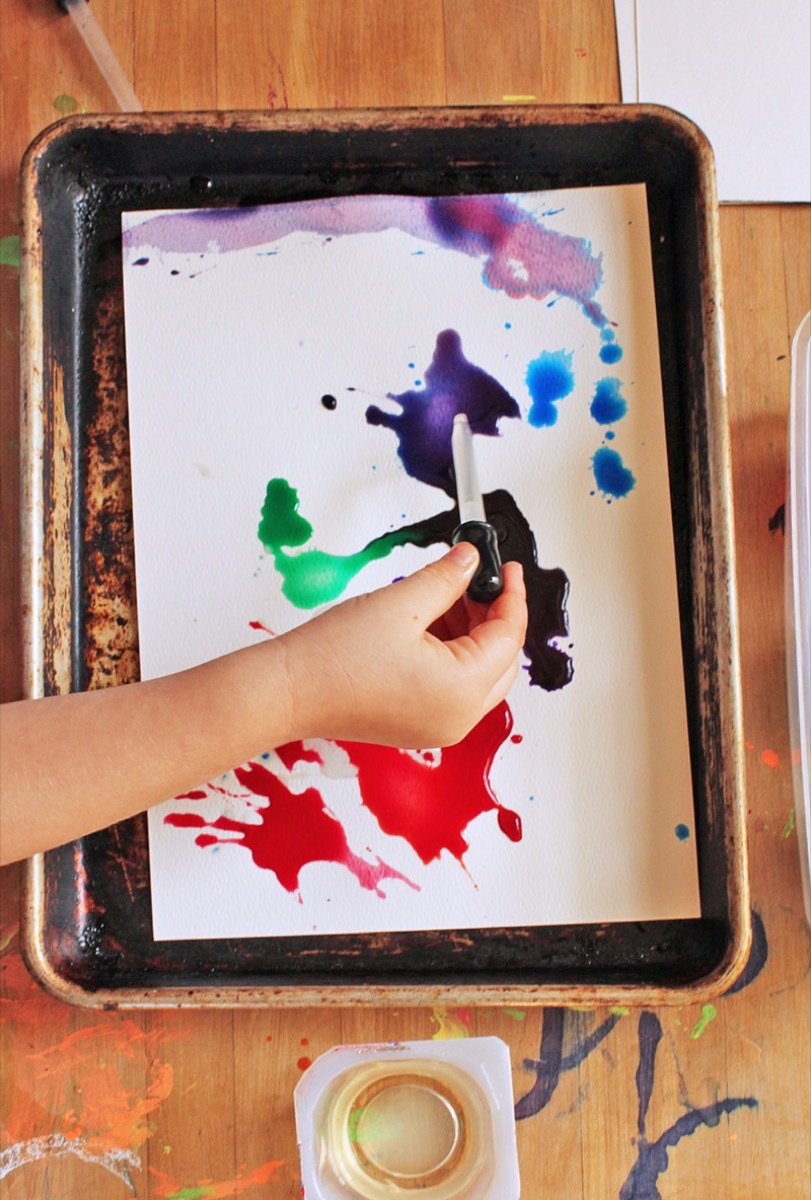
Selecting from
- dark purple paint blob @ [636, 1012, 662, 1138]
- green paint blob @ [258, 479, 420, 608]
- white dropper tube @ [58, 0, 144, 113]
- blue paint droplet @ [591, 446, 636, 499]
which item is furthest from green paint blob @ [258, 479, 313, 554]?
dark purple paint blob @ [636, 1012, 662, 1138]

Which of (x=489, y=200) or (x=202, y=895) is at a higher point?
(x=489, y=200)

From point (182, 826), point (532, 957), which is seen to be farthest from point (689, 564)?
point (182, 826)

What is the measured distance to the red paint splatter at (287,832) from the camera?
2.14 ft

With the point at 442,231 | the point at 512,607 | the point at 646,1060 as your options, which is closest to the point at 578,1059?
the point at 646,1060

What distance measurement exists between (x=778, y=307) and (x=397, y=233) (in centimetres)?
30

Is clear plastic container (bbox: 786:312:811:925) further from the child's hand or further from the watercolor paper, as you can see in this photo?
the child's hand

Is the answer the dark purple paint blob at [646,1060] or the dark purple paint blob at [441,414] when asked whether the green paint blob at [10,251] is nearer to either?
the dark purple paint blob at [441,414]

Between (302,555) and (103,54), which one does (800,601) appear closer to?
(302,555)

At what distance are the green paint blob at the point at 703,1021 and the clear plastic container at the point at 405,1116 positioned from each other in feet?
0.46

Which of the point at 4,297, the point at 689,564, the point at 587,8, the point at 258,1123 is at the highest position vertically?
the point at 587,8

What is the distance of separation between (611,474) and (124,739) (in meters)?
0.39

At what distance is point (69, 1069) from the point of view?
0.66 metres

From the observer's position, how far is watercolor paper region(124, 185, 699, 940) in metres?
0.65

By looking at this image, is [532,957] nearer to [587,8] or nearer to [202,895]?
[202,895]
